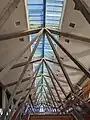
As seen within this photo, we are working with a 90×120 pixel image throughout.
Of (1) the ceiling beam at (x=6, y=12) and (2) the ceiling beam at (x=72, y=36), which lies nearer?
(1) the ceiling beam at (x=6, y=12)

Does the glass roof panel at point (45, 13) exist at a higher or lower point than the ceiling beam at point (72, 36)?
higher

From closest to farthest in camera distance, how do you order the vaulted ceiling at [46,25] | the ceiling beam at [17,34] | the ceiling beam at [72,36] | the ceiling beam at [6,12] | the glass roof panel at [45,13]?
the ceiling beam at [6,12], the vaulted ceiling at [46,25], the glass roof panel at [45,13], the ceiling beam at [17,34], the ceiling beam at [72,36]

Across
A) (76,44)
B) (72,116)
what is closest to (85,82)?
(72,116)

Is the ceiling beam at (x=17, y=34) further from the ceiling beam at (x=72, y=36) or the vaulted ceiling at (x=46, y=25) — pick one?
the ceiling beam at (x=72, y=36)

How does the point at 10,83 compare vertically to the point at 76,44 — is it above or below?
below

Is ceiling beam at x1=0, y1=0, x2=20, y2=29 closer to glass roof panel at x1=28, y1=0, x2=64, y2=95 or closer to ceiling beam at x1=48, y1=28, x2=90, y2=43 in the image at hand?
glass roof panel at x1=28, y1=0, x2=64, y2=95

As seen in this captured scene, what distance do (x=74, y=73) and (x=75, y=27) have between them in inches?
291

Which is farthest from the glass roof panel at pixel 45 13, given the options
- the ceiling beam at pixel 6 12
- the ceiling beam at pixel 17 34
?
the ceiling beam at pixel 6 12

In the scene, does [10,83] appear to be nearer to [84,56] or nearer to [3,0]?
[84,56]

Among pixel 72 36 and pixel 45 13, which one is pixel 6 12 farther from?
pixel 72 36

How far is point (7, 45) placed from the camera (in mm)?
11445

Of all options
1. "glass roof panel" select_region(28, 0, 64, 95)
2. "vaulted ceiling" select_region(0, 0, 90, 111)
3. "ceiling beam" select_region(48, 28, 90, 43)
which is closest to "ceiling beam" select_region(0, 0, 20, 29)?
"vaulted ceiling" select_region(0, 0, 90, 111)

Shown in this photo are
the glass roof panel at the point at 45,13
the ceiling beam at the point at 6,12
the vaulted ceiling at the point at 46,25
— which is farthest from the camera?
the glass roof panel at the point at 45,13

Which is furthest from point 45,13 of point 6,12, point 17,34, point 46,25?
point 6,12
